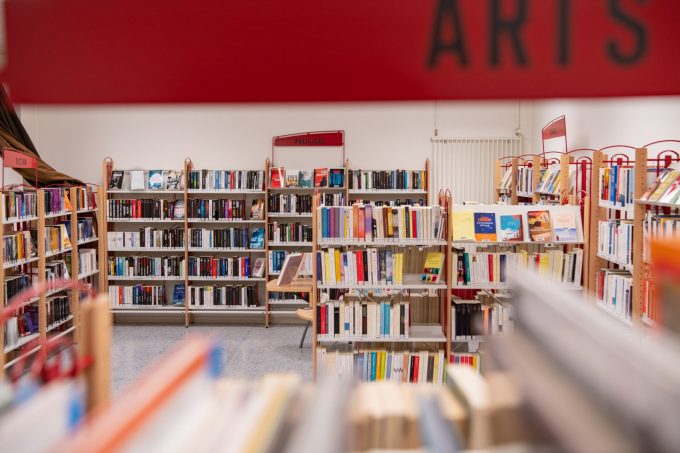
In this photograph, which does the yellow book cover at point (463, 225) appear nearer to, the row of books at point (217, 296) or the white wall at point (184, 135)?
the white wall at point (184, 135)

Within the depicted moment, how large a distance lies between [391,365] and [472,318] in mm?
752

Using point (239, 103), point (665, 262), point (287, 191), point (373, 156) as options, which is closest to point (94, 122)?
point (287, 191)

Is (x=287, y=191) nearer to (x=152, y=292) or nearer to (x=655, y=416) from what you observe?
(x=152, y=292)

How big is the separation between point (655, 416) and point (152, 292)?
8.43m

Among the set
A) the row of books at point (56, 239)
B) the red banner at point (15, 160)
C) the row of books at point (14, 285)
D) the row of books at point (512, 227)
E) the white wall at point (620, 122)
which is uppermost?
the white wall at point (620, 122)

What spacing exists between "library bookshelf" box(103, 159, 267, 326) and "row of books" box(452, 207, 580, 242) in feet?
12.9

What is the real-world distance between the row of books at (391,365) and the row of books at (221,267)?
11.9ft

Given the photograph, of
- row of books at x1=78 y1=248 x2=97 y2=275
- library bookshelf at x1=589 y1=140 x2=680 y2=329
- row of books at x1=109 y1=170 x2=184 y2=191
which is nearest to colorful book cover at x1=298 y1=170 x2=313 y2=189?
row of books at x1=109 y1=170 x2=184 y2=191

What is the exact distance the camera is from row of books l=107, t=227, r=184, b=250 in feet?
27.2

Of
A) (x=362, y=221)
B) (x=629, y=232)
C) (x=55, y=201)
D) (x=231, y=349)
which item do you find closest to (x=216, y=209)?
(x=231, y=349)

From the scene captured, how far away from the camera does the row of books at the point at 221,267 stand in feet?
27.3

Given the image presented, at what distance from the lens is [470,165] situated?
894cm

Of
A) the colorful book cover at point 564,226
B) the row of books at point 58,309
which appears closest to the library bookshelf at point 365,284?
the colorful book cover at point 564,226

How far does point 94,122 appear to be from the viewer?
8.56 m
